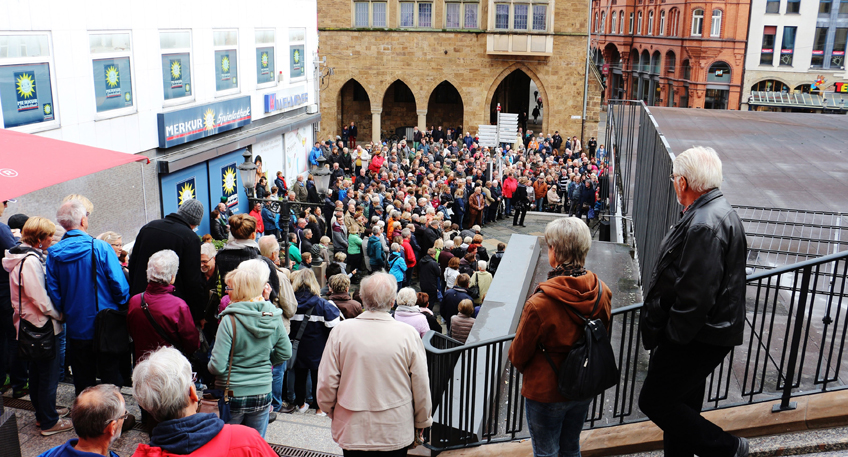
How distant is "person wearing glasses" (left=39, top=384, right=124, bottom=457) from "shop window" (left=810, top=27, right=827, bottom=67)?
180 feet

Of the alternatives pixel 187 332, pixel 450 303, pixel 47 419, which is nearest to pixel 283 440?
pixel 187 332

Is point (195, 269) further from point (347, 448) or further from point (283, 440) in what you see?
point (347, 448)

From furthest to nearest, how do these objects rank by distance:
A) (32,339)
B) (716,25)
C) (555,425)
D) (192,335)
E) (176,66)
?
1. (716,25)
2. (176,66)
3. (32,339)
4. (192,335)
5. (555,425)

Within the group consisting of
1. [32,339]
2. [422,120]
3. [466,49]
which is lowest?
[422,120]

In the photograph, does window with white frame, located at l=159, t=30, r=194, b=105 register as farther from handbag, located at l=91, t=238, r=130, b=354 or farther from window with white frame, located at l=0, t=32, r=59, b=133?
handbag, located at l=91, t=238, r=130, b=354

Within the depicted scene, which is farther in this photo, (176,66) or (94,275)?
(176,66)

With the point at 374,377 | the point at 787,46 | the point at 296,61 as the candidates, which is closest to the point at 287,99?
the point at 296,61

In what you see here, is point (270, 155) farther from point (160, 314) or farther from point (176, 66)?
point (160, 314)

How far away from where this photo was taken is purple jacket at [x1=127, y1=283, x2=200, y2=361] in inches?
179

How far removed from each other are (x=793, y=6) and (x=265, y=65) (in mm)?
42600

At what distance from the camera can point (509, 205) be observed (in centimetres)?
2250

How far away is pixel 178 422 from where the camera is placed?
265cm

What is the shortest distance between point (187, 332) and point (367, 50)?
3315cm

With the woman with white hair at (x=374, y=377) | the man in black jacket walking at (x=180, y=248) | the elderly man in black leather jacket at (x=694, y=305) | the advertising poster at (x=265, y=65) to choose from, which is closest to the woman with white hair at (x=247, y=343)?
the woman with white hair at (x=374, y=377)
